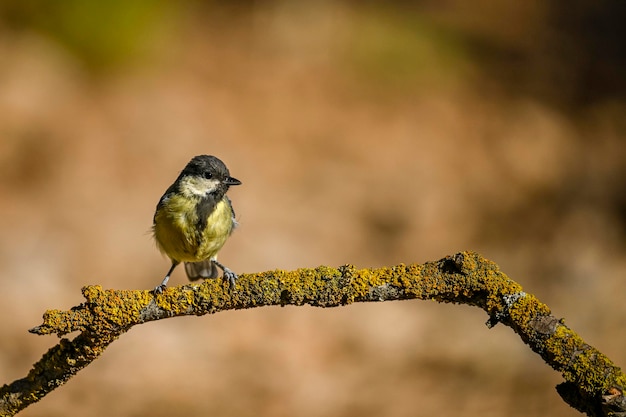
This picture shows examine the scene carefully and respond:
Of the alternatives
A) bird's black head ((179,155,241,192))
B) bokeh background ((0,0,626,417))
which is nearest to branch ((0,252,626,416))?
bird's black head ((179,155,241,192))

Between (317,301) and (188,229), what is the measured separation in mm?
1911

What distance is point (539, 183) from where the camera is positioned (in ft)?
32.0

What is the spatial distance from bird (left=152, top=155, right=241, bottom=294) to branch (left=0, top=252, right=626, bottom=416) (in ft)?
5.21

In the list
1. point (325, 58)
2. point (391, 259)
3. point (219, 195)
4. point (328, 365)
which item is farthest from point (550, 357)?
point (325, 58)

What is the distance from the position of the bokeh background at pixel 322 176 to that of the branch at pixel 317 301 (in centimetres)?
411

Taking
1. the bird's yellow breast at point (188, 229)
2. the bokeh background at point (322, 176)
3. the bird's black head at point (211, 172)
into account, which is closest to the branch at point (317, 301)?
the bird's yellow breast at point (188, 229)

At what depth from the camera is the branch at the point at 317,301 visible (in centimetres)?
308

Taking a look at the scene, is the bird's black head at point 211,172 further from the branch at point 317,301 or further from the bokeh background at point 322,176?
the bokeh background at point 322,176

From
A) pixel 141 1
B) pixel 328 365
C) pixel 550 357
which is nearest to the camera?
pixel 550 357

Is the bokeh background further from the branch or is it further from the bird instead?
the branch

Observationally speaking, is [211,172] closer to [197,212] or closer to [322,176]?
[197,212]

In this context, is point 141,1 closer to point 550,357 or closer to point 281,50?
point 281,50

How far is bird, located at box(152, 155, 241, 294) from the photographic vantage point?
16.3 ft

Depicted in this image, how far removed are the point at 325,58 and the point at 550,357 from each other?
340 inches
